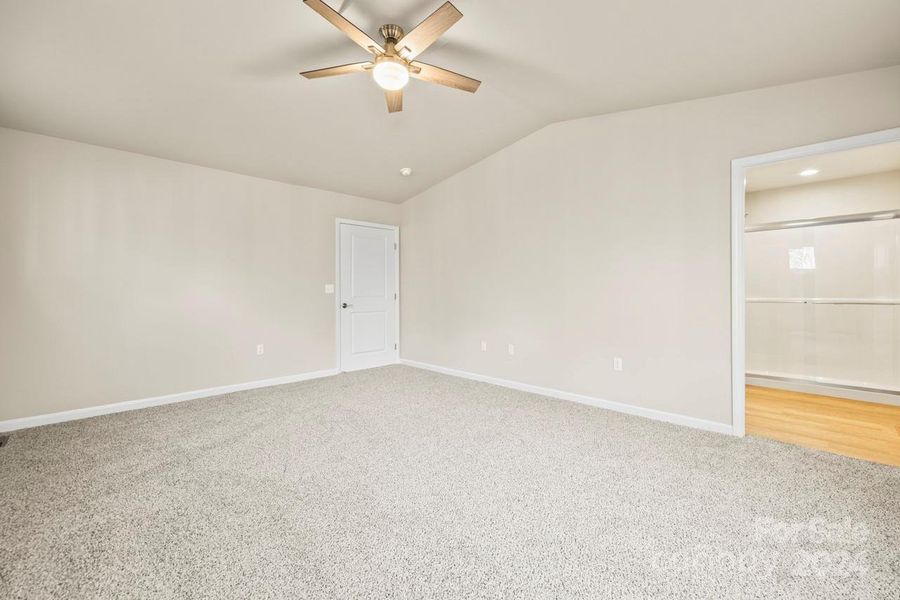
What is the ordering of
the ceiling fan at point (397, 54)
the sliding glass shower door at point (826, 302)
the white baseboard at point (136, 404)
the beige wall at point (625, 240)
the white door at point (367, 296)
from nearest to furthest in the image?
1. the ceiling fan at point (397, 54)
2. the beige wall at point (625, 240)
3. the white baseboard at point (136, 404)
4. the sliding glass shower door at point (826, 302)
5. the white door at point (367, 296)

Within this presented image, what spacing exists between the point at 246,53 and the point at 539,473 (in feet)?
11.1

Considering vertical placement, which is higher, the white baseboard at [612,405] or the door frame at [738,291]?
the door frame at [738,291]

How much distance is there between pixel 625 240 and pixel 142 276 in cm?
478

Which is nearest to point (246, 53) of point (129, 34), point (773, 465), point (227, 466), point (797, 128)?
point (129, 34)

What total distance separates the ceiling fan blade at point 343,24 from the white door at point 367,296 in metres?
3.19

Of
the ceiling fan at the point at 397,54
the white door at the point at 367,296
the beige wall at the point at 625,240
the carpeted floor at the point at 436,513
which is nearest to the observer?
the carpeted floor at the point at 436,513

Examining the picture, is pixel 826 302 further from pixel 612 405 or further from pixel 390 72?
pixel 390 72

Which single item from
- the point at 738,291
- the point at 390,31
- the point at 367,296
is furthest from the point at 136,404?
the point at 738,291

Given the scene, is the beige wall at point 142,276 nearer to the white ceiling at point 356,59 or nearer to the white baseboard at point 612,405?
the white ceiling at point 356,59

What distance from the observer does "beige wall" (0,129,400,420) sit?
3084mm

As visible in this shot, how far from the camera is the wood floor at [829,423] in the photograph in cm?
262

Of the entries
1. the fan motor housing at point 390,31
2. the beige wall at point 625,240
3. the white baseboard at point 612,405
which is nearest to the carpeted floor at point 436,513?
the white baseboard at point 612,405

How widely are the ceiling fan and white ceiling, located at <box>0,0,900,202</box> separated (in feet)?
0.87

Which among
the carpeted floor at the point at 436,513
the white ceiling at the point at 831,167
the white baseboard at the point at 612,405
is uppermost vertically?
the white ceiling at the point at 831,167
